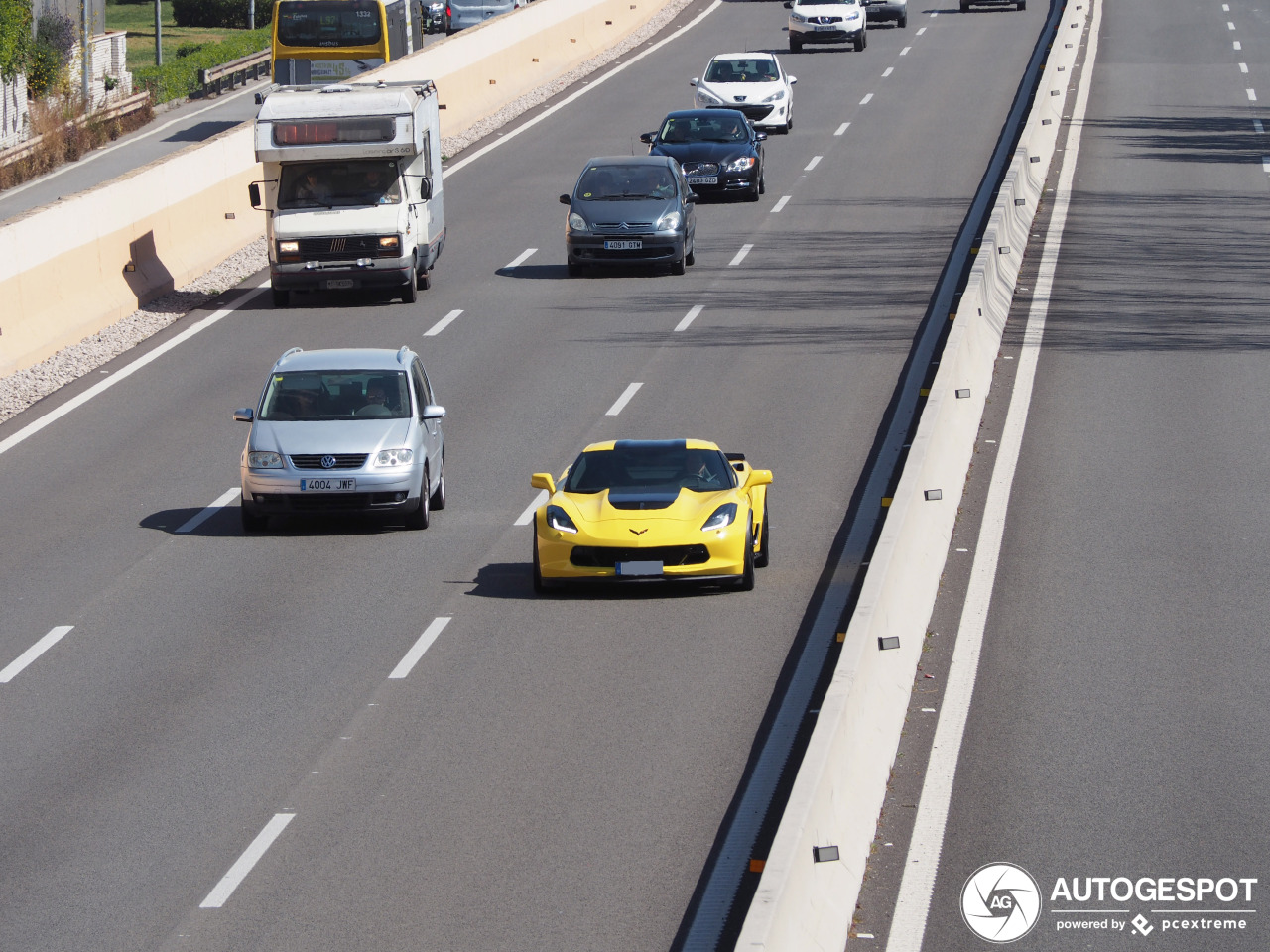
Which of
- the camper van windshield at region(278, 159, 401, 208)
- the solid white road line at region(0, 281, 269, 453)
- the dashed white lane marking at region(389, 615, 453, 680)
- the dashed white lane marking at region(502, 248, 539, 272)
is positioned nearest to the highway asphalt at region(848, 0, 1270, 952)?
the dashed white lane marking at region(389, 615, 453, 680)

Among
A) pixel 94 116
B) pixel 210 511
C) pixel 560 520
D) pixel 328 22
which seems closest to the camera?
pixel 560 520

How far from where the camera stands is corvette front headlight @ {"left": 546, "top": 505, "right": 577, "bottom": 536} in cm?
1581

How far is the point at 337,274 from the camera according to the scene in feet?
96.3

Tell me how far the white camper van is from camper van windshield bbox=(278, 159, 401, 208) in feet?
0.05

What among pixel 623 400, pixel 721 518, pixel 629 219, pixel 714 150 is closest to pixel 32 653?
pixel 721 518

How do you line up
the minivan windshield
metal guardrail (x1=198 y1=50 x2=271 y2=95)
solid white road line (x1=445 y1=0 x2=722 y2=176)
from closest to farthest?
the minivan windshield → solid white road line (x1=445 y1=0 x2=722 y2=176) → metal guardrail (x1=198 y1=50 x2=271 y2=95)

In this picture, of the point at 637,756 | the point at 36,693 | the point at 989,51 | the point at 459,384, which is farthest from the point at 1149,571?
the point at 989,51

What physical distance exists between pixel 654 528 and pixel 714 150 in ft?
73.9

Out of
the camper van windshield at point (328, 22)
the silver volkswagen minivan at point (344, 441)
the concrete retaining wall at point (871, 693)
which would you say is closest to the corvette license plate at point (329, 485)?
the silver volkswagen minivan at point (344, 441)

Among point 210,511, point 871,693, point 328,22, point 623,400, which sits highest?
point 328,22

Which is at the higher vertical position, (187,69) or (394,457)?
(187,69)

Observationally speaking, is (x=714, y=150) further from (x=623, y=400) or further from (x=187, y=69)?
(x=187, y=69)

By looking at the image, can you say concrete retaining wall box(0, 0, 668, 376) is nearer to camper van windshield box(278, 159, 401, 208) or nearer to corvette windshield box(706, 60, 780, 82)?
camper van windshield box(278, 159, 401, 208)

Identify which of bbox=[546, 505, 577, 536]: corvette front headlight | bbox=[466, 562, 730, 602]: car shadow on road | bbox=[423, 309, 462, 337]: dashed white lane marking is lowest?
bbox=[466, 562, 730, 602]: car shadow on road
